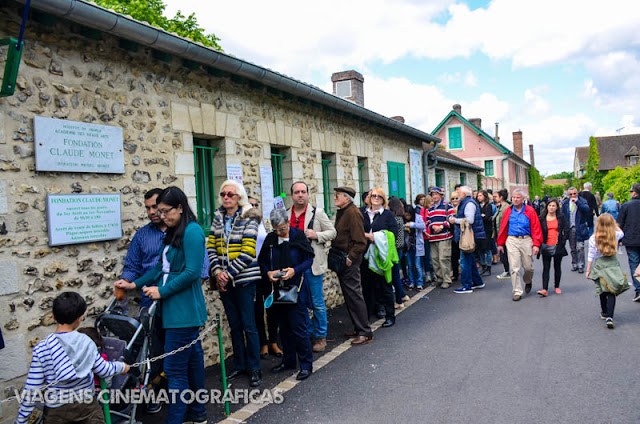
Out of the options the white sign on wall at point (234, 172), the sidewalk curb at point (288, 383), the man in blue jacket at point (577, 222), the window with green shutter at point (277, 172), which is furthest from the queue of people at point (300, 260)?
the man in blue jacket at point (577, 222)

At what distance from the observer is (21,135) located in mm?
4125

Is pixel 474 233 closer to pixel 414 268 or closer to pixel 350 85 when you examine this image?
pixel 414 268

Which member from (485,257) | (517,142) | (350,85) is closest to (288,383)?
(485,257)

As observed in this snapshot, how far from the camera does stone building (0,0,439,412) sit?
404 cm

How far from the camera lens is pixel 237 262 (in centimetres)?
483

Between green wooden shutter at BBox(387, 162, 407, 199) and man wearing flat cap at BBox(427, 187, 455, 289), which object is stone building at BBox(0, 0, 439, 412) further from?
green wooden shutter at BBox(387, 162, 407, 199)

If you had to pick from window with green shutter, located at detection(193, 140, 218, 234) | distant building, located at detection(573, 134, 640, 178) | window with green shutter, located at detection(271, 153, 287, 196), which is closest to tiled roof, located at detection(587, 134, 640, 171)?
distant building, located at detection(573, 134, 640, 178)

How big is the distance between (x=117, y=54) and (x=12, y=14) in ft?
3.67

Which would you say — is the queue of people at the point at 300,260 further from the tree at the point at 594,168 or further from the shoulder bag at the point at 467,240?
the tree at the point at 594,168

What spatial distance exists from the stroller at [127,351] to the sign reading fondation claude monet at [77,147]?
142cm

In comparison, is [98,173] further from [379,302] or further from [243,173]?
[379,302]

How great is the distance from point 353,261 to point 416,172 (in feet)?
27.3

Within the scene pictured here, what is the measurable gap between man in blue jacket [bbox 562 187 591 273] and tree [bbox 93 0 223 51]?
13928 mm

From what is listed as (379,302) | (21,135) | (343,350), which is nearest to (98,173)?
(21,135)
